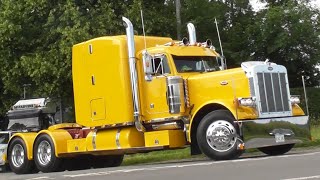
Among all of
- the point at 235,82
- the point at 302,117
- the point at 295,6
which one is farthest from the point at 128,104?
the point at 295,6

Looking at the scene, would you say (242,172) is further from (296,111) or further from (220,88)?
(296,111)

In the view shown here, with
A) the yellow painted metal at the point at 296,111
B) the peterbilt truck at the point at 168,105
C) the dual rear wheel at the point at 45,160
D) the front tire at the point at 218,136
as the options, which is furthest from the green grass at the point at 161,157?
the front tire at the point at 218,136

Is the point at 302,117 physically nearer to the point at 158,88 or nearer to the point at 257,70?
the point at 257,70

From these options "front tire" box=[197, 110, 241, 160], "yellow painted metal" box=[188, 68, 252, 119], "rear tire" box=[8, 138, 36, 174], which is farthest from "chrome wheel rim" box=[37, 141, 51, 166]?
"front tire" box=[197, 110, 241, 160]

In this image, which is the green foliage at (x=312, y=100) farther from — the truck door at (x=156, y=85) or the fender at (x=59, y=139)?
the truck door at (x=156, y=85)

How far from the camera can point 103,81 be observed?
50.5ft

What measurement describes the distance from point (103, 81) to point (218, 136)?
3806mm

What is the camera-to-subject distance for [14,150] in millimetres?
17875

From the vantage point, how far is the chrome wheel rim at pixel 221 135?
1312 centimetres

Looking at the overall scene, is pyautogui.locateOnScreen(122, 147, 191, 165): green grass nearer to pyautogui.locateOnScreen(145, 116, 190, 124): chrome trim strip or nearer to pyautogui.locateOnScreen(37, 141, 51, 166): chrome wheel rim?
pyautogui.locateOnScreen(37, 141, 51, 166): chrome wheel rim

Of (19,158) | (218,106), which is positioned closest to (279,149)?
(218,106)

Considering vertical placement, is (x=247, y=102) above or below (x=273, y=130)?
above

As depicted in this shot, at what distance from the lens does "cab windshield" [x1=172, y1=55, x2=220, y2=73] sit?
14656 mm

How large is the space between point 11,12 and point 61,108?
17.1 feet
